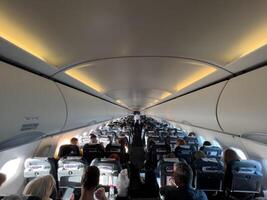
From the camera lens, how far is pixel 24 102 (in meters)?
2.87

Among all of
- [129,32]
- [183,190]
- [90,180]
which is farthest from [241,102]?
[90,180]

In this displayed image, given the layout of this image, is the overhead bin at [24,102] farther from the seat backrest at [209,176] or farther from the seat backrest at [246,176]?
the seat backrest at [246,176]

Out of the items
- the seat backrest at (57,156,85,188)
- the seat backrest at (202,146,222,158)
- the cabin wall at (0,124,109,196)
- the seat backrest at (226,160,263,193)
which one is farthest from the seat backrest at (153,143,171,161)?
the seat backrest at (57,156,85,188)

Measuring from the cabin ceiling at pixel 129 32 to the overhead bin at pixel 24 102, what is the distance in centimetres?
20

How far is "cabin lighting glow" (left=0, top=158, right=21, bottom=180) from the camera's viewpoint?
19.0ft

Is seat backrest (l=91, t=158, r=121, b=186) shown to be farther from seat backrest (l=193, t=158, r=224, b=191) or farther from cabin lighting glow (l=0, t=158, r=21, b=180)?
cabin lighting glow (l=0, t=158, r=21, b=180)

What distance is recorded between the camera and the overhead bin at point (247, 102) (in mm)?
2719

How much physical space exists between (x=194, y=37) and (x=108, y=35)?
3.30ft

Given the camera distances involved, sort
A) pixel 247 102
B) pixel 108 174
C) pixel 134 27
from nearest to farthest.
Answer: pixel 134 27 → pixel 247 102 → pixel 108 174

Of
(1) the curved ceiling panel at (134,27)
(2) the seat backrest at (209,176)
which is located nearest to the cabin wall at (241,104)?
(1) the curved ceiling panel at (134,27)

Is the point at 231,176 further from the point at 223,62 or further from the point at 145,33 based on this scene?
the point at 145,33

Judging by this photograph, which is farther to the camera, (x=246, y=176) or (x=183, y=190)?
(x=246, y=176)

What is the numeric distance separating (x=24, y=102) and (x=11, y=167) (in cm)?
394

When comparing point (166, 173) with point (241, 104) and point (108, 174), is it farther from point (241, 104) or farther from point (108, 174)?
point (241, 104)
